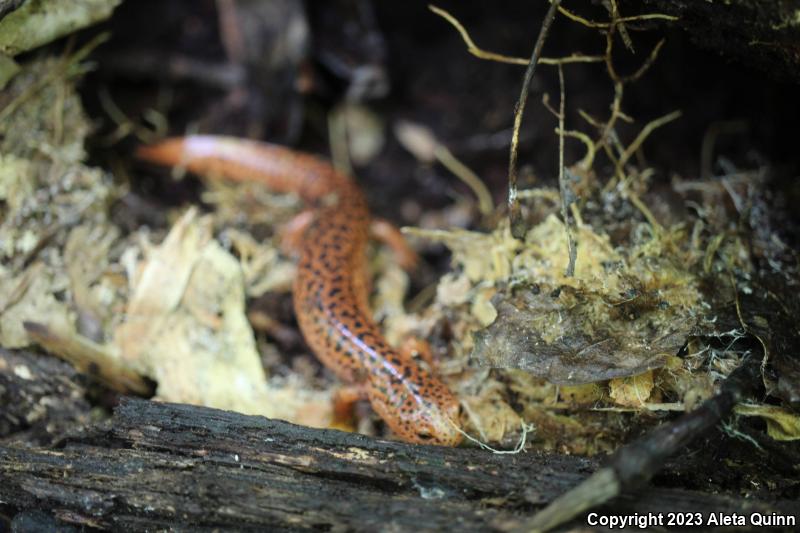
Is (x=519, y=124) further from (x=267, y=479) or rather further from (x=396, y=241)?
(x=396, y=241)

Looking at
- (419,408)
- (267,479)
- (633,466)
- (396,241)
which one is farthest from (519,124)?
(396,241)

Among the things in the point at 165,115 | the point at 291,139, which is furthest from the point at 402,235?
the point at 165,115

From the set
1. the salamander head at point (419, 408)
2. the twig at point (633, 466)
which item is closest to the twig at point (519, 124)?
the salamander head at point (419, 408)
